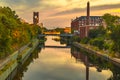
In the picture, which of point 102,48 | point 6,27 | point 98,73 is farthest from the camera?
point 102,48

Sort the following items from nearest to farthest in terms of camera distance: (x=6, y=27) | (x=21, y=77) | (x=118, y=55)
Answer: (x=21, y=77)
(x=6, y=27)
(x=118, y=55)

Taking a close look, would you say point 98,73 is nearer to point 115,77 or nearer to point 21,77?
point 115,77

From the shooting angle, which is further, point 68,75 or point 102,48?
point 102,48

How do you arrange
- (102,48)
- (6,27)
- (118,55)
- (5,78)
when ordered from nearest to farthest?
(5,78)
(6,27)
(118,55)
(102,48)

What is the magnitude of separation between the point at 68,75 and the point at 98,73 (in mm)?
5230

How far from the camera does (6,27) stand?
52469 mm

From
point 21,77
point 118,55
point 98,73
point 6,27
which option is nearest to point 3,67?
point 21,77

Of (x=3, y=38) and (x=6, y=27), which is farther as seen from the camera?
(x=6, y=27)

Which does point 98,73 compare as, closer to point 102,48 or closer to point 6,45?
point 6,45

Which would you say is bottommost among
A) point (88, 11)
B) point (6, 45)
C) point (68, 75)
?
point (68, 75)

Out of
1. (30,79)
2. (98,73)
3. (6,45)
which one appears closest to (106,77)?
(98,73)

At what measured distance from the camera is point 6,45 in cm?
4919

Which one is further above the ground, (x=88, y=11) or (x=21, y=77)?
(x=88, y=11)

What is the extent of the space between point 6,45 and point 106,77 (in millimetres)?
15526
